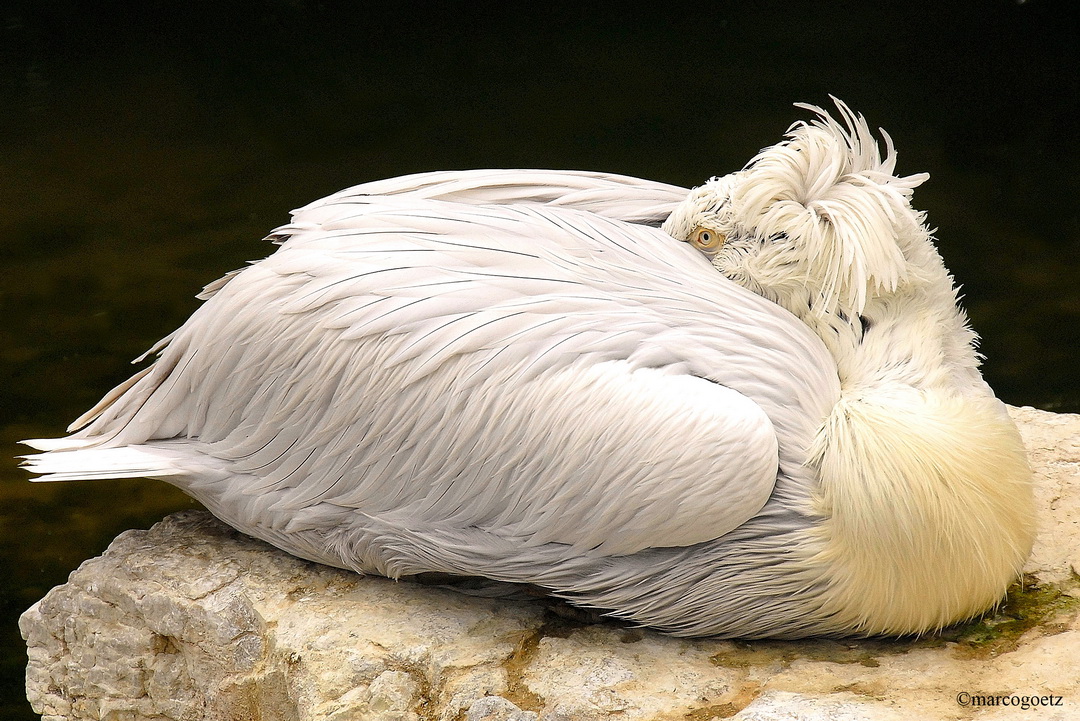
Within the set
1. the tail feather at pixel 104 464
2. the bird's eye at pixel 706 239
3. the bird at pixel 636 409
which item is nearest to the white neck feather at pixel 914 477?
the bird at pixel 636 409

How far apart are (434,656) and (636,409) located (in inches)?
20.0

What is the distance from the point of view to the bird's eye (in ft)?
7.29

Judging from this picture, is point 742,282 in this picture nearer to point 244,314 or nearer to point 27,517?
point 244,314

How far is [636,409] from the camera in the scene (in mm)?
1950

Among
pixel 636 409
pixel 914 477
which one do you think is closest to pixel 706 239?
pixel 636 409

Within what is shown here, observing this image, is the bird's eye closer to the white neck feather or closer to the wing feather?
the wing feather

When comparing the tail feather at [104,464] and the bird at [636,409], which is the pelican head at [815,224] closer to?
the bird at [636,409]

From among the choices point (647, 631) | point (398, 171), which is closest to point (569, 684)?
point (647, 631)

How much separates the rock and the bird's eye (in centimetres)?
65

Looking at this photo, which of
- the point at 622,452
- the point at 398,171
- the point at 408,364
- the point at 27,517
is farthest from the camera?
the point at 398,171

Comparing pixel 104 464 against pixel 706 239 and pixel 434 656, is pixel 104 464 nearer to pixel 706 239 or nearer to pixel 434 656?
pixel 434 656

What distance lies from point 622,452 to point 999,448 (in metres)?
0.62

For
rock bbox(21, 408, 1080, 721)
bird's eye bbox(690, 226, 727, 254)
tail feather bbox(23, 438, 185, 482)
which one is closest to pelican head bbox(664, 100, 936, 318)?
bird's eye bbox(690, 226, 727, 254)

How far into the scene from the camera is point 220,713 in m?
2.26
